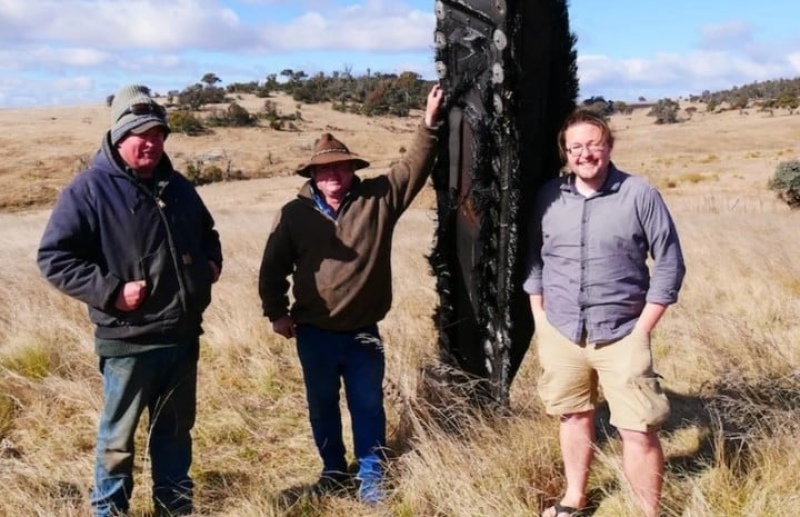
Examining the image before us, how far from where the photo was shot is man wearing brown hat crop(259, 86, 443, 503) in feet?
12.1

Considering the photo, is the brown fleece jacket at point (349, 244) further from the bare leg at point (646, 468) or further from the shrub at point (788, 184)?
the shrub at point (788, 184)

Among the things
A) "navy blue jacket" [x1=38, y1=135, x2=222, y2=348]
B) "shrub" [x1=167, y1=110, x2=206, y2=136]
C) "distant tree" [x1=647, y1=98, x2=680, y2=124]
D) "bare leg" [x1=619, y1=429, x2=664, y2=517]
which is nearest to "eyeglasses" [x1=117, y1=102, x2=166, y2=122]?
"navy blue jacket" [x1=38, y1=135, x2=222, y2=348]

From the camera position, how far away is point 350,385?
3.86m

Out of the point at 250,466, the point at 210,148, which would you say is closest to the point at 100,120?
the point at 210,148

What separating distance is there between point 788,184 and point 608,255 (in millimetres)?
18846

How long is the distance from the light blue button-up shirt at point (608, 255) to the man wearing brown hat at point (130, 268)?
5.15ft

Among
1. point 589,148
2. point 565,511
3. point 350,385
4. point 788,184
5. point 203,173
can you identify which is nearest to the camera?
point 589,148

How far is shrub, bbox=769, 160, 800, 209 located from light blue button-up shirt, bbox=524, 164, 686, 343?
57.7ft

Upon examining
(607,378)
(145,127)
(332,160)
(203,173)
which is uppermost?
(145,127)

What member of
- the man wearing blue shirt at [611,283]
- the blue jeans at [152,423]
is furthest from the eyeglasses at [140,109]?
the man wearing blue shirt at [611,283]

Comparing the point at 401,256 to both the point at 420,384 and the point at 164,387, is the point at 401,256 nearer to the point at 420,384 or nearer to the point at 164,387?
the point at 420,384

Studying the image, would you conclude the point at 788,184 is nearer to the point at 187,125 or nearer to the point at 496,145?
the point at 496,145

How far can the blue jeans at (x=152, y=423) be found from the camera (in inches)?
130

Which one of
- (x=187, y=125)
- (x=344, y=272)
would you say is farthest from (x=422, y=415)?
(x=187, y=125)
